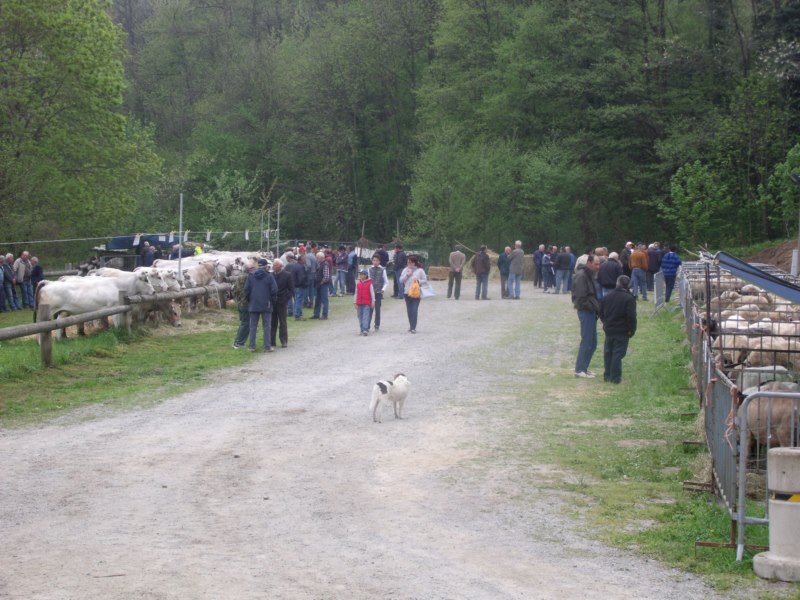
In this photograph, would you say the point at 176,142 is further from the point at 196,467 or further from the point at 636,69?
the point at 196,467

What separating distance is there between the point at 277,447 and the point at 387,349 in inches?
370

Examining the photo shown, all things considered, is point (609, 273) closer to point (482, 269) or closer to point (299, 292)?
point (299, 292)

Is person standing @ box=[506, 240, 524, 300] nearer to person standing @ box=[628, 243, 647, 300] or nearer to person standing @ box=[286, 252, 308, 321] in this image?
person standing @ box=[628, 243, 647, 300]

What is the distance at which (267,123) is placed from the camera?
68500mm

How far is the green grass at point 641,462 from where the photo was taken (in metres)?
8.05

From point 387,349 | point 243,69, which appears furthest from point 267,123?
point 387,349

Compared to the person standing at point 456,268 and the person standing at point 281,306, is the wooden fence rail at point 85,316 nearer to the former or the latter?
the person standing at point 281,306

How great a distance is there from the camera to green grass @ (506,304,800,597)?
8.05 meters

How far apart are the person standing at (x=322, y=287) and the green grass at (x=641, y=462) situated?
10.5 metres

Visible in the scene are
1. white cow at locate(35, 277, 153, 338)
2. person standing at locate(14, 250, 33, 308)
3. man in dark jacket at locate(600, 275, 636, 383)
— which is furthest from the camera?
person standing at locate(14, 250, 33, 308)

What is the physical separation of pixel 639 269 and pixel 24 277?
2030 cm

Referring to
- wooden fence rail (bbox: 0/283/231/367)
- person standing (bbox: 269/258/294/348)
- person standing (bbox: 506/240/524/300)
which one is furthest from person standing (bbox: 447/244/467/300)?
person standing (bbox: 269/258/294/348)

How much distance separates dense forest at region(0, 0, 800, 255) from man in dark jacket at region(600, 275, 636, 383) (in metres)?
26.9

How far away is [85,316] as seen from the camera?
65.0 feet
